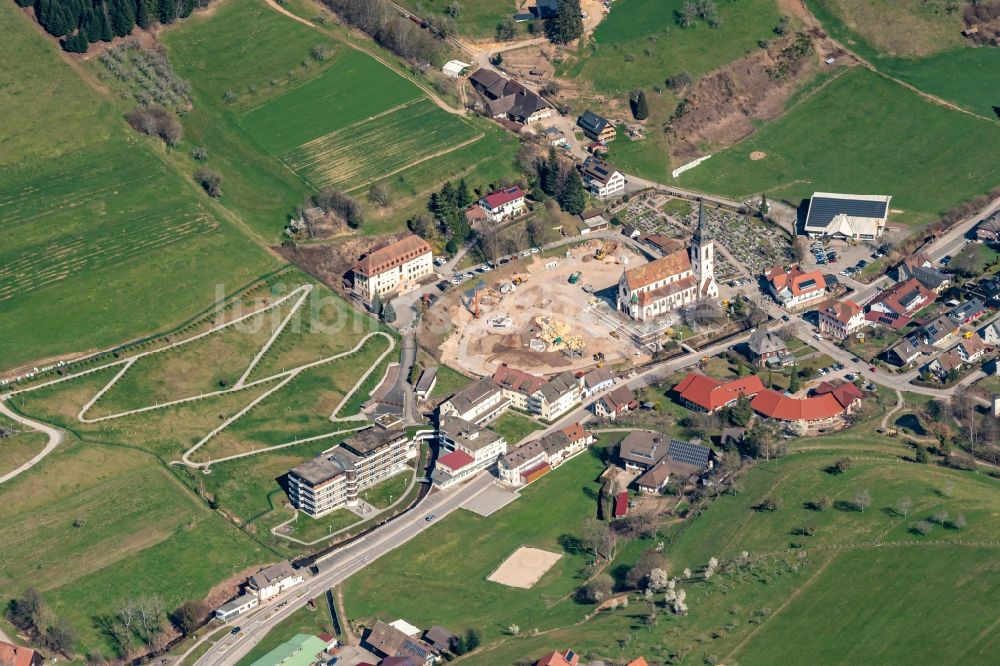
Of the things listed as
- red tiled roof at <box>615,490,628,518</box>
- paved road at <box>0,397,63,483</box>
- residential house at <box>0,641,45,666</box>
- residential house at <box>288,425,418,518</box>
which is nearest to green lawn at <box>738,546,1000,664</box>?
red tiled roof at <box>615,490,628,518</box>

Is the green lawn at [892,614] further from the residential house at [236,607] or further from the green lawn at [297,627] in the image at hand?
the residential house at [236,607]

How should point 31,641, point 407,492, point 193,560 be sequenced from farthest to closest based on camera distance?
point 407,492 < point 193,560 < point 31,641

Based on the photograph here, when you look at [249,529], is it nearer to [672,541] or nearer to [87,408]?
[87,408]

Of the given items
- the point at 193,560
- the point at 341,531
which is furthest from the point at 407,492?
the point at 193,560

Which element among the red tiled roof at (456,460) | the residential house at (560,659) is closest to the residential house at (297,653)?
the residential house at (560,659)

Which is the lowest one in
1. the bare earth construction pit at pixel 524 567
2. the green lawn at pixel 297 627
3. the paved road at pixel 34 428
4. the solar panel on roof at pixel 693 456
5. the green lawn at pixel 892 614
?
the bare earth construction pit at pixel 524 567

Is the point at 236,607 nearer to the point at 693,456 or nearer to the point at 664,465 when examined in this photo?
the point at 664,465
